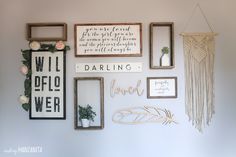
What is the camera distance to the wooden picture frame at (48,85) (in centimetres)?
231

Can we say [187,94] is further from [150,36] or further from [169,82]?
[150,36]

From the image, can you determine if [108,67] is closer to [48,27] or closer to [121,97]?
[121,97]

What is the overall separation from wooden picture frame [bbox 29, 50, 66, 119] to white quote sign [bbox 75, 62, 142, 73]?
145mm

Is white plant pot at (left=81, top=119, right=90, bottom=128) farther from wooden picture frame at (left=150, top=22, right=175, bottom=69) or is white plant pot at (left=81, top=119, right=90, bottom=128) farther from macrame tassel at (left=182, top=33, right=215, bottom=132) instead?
macrame tassel at (left=182, top=33, right=215, bottom=132)

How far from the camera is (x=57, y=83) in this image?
232 cm

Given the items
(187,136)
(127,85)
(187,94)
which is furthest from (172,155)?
(127,85)

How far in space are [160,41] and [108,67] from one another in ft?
1.55

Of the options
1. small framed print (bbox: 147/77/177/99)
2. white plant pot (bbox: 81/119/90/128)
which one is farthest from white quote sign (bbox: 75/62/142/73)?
white plant pot (bbox: 81/119/90/128)

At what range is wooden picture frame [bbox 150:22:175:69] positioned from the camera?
2.30 metres

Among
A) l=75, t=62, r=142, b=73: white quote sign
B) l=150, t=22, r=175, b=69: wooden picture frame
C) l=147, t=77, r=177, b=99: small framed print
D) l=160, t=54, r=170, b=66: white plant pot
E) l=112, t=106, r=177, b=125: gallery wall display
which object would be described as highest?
l=150, t=22, r=175, b=69: wooden picture frame

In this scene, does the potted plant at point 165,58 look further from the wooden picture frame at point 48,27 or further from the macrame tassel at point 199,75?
the wooden picture frame at point 48,27

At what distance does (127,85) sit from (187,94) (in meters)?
0.48

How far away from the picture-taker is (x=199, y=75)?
2.32 m

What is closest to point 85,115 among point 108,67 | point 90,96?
point 90,96
